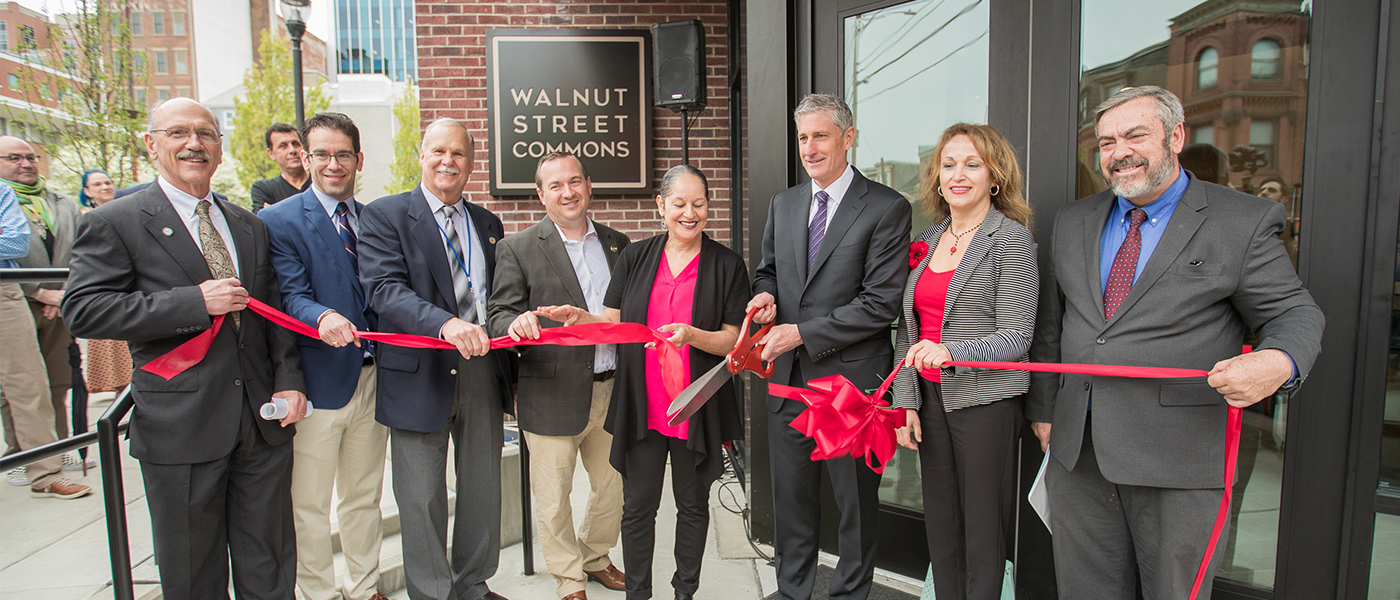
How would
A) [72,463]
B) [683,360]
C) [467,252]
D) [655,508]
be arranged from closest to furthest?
[683,360] → [655,508] → [467,252] → [72,463]

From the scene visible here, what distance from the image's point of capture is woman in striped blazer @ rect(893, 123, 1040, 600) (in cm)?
229

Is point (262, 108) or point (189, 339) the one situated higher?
point (262, 108)

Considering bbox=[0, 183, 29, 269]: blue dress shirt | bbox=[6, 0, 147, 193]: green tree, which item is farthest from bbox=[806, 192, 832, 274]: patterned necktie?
bbox=[6, 0, 147, 193]: green tree

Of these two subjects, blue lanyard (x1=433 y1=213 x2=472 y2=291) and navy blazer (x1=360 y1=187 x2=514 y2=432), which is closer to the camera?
navy blazer (x1=360 y1=187 x2=514 y2=432)

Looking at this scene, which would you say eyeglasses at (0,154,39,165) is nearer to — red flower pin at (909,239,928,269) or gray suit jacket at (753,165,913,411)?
gray suit jacket at (753,165,913,411)

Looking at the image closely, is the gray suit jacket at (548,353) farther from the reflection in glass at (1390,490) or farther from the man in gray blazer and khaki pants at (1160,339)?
the reflection in glass at (1390,490)

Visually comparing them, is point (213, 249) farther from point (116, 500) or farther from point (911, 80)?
point (911, 80)

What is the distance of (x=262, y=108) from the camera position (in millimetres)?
23875

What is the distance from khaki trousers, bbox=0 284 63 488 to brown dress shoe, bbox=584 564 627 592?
2.72m

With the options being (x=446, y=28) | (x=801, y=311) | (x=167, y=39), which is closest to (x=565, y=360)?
(x=801, y=311)

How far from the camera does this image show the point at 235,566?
8.25 feet

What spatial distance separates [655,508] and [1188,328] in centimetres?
197

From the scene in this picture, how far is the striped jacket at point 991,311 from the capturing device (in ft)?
7.38

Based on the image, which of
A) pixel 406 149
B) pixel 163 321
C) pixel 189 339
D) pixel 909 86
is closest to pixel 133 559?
pixel 189 339
